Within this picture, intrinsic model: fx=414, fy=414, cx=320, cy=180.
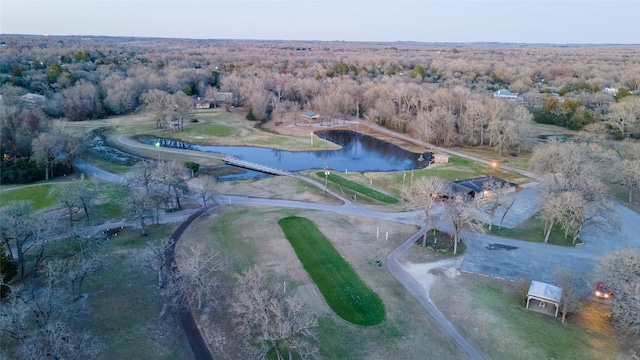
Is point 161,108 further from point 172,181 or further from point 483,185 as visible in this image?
point 483,185

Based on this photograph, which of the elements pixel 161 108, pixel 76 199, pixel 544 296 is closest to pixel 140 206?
pixel 76 199

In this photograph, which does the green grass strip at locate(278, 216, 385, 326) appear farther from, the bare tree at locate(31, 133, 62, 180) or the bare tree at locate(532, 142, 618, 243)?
the bare tree at locate(31, 133, 62, 180)

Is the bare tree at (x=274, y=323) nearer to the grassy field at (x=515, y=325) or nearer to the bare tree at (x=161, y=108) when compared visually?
the grassy field at (x=515, y=325)

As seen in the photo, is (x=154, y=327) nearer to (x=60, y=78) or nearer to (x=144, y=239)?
(x=144, y=239)

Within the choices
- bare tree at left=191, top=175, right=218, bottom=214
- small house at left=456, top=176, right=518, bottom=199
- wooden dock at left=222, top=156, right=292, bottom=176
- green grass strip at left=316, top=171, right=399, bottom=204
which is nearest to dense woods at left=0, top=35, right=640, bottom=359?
bare tree at left=191, top=175, right=218, bottom=214

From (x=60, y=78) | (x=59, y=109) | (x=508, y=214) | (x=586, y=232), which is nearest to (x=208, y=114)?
(x=59, y=109)

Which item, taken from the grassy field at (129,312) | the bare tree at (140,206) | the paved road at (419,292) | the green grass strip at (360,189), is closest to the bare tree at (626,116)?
the green grass strip at (360,189)
